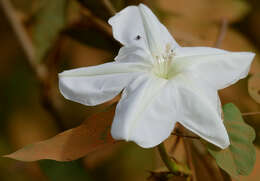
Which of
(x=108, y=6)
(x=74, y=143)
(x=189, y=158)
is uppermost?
(x=108, y=6)

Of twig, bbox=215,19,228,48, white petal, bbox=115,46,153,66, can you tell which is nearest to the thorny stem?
white petal, bbox=115,46,153,66

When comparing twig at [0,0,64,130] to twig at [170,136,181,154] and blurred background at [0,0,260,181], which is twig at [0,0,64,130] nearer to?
blurred background at [0,0,260,181]

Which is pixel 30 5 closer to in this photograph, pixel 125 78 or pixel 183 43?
pixel 183 43

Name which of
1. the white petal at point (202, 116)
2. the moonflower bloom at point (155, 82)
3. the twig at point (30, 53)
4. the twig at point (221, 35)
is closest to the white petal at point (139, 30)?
the moonflower bloom at point (155, 82)

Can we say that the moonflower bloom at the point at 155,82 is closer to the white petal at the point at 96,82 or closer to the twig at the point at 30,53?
the white petal at the point at 96,82

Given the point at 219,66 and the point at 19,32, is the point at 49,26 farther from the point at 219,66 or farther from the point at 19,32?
the point at 219,66

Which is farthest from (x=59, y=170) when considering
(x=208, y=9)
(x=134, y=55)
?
(x=208, y=9)
